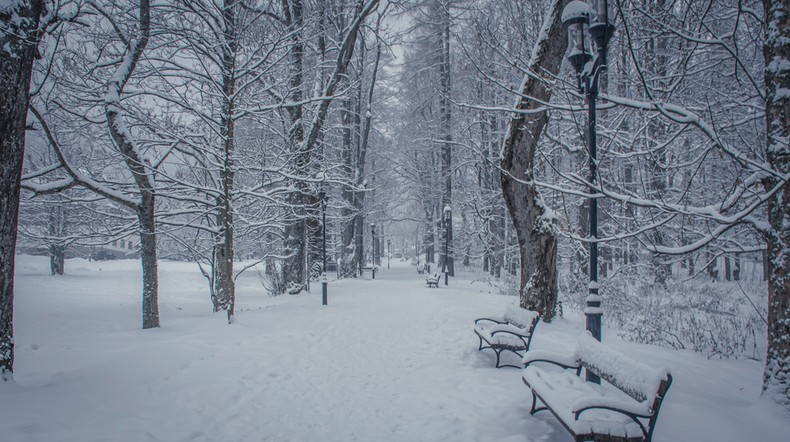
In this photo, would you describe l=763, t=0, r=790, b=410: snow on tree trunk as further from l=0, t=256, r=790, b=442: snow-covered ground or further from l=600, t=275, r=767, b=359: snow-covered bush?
l=600, t=275, r=767, b=359: snow-covered bush

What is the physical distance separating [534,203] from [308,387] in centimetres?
600

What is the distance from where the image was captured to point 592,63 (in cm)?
480

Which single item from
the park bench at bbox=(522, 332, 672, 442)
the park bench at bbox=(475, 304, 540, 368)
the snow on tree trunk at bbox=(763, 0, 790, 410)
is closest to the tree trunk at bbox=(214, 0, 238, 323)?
the park bench at bbox=(475, 304, 540, 368)

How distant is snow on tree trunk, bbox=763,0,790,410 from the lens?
3701 mm

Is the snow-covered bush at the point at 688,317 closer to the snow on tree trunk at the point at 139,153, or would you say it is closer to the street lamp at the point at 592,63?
the street lamp at the point at 592,63

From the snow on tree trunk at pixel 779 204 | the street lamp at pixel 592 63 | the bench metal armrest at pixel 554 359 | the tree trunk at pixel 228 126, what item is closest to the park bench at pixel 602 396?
the bench metal armrest at pixel 554 359

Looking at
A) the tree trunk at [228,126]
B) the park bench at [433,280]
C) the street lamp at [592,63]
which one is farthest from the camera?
the park bench at [433,280]

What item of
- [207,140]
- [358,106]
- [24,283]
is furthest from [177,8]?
[24,283]

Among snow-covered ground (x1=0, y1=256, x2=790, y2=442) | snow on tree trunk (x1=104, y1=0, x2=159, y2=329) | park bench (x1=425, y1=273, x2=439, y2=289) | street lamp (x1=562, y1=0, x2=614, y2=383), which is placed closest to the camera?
snow-covered ground (x1=0, y1=256, x2=790, y2=442)

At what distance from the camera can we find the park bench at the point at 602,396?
285cm

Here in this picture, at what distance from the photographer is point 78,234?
8438 millimetres

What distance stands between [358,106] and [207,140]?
15.6m

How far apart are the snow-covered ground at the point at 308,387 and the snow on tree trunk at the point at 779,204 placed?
15.8 inches

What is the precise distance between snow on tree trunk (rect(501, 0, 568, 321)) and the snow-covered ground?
0.81m
